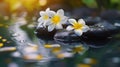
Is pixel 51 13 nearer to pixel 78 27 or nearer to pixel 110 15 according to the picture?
pixel 78 27

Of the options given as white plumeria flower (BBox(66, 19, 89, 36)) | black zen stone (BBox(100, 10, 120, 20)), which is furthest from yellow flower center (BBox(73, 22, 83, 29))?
black zen stone (BBox(100, 10, 120, 20))

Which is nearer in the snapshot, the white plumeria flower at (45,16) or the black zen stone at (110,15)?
the white plumeria flower at (45,16)

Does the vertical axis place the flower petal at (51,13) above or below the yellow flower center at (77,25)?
above

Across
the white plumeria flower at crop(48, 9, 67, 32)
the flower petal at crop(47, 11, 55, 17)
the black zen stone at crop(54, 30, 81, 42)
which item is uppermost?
the flower petal at crop(47, 11, 55, 17)

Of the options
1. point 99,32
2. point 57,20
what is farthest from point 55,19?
point 99,32

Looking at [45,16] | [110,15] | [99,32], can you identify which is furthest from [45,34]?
[110,15]

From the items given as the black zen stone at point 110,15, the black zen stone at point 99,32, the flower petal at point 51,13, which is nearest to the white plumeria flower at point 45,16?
the flower petal at point 51,13

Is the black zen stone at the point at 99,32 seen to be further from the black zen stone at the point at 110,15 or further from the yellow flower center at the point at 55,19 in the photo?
the black zen stone at the point at 110,15

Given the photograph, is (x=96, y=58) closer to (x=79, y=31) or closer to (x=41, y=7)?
(x=79, y=31)

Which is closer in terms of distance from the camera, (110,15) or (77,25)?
(77,25)

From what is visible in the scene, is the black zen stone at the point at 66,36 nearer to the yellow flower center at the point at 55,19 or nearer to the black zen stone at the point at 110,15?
the yellow flower center at the point at 55,19

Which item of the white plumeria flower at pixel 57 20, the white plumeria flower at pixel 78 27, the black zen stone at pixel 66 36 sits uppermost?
the white plumeria flower at pixel 57 20

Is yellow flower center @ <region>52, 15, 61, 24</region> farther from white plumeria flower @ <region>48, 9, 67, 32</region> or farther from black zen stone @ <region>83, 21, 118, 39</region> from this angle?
black zen stone @ <region>83, 21, 118, 39</region>
